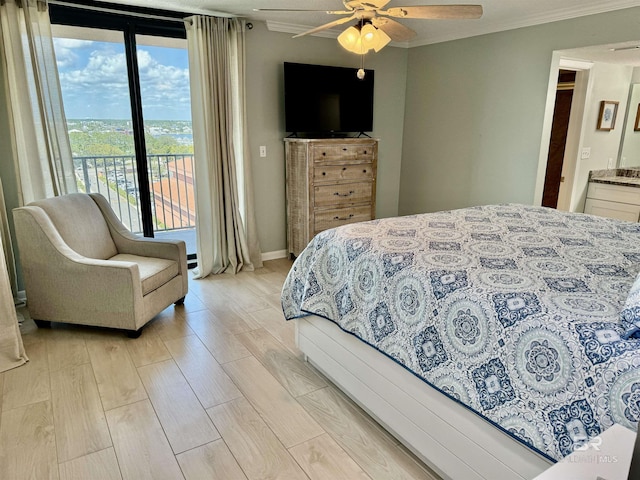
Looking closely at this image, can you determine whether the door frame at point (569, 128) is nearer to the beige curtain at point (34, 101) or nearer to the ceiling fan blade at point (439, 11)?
the ceiling fan blade at point (439, 11)

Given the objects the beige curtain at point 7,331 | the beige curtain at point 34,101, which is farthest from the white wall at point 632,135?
the beige curtain at point 7,331

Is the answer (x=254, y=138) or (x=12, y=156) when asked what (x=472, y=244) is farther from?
(x=12, y=156)

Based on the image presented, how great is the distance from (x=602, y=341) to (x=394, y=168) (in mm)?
4300

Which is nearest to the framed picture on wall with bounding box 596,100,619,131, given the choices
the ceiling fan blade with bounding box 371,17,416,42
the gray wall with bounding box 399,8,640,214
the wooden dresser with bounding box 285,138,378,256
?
the gray wall with bounding box 399,8,640,214

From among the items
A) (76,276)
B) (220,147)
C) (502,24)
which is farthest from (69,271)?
(502,24)

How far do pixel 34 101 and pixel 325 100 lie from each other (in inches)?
101

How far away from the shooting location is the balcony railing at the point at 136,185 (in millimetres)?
4156

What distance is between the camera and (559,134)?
4828 millimetres

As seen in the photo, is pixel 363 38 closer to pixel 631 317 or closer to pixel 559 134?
pixel 631 317

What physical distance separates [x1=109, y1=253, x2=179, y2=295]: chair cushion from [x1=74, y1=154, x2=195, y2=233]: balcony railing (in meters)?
1.02

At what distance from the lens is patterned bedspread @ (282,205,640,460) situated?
1256 millimetres

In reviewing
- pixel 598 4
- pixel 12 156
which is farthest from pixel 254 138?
pixel 598 4

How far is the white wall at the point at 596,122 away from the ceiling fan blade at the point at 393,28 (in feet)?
8.20

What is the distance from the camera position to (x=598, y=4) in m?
3.29
